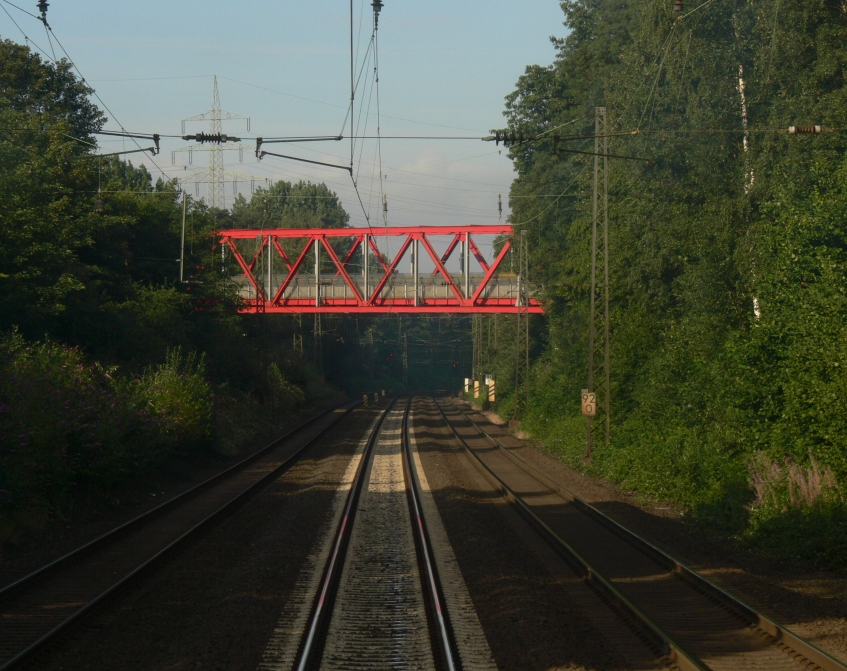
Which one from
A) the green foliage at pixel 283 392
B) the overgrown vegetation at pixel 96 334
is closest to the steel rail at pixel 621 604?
the overgrown vegetation at pixel 96 334

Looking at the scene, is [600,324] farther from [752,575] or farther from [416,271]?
[416,271]

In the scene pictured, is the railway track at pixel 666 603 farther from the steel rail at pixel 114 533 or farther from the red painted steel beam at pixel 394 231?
the red painted steel beam at pixel 394 231

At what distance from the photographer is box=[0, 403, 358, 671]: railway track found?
8750 millimetres

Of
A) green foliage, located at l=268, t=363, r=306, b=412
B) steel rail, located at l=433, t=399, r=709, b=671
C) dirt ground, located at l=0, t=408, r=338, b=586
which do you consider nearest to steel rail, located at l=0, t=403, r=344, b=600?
dirt ground, located at l=0, t=408, r=338, b=586

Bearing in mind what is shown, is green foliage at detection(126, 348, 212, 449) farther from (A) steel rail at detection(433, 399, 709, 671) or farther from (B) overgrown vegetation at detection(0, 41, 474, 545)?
(A) steel rail at detection(433, 399, 709, 671)

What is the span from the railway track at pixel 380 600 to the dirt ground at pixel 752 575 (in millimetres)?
3740

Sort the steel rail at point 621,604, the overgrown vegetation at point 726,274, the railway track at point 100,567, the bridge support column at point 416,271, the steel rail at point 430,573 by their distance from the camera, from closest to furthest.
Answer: the steel rail at point 621,604 → the steel rail at point 430,573 → the railway track at point 100,567 → the overgrown vegetation at point 726,274 → the bridge support column at point 416,271

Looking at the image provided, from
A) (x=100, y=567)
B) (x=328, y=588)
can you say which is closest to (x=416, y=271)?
(x=100, y=567)

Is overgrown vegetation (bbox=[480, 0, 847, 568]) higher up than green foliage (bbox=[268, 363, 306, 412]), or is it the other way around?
overgrown vegetation (bbox=[480, 0, 847, 568])

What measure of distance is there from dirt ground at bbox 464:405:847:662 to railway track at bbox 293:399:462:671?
3.74m

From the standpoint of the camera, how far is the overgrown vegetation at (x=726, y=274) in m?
15.2

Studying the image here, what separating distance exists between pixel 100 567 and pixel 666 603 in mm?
7612

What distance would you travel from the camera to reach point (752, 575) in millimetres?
11430

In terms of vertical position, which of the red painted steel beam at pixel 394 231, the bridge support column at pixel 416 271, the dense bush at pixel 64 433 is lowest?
the dense bush at pixel 64 433
